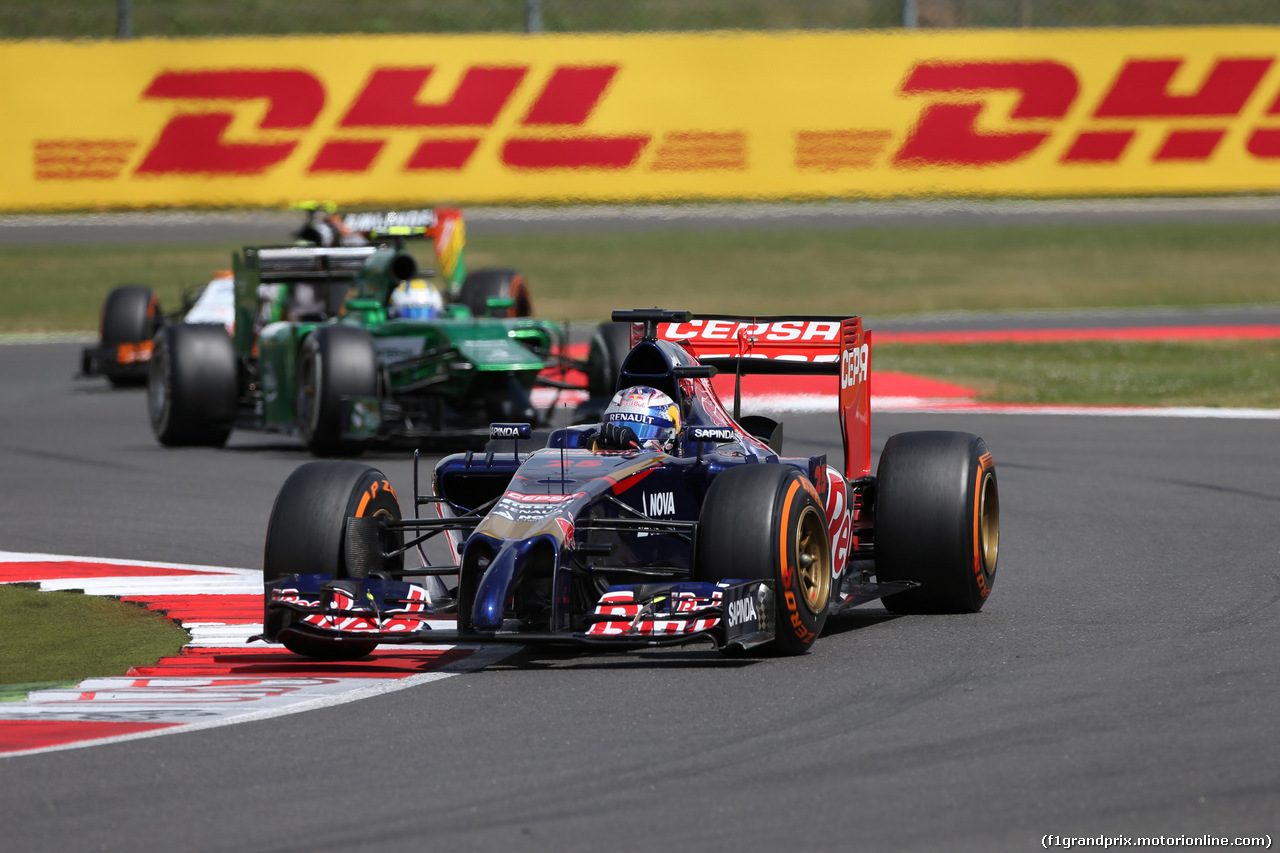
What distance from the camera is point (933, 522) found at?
340 inches

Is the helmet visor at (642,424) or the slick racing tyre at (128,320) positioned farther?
the slick racing tyre at (128,320)

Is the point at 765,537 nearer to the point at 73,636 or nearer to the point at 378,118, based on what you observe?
the point at 73,636

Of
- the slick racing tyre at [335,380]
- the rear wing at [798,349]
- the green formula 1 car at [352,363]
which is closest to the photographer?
the rear wing at [798,349]

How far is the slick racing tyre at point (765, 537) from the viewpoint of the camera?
295 inches

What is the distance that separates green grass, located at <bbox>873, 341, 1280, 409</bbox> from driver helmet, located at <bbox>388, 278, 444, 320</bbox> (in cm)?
561

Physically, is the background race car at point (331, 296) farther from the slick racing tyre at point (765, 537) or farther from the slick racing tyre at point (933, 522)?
the slick racing tyre at point (765, 537)

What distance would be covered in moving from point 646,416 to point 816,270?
82.1 ft

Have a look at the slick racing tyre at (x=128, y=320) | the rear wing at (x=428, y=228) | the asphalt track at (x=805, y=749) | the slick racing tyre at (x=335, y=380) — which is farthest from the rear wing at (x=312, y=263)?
the asphalt track at (x=805, y=749)

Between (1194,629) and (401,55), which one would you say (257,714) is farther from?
(401,55)

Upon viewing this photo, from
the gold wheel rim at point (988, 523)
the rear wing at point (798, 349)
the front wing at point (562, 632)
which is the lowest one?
the front wing at point (562, 632)

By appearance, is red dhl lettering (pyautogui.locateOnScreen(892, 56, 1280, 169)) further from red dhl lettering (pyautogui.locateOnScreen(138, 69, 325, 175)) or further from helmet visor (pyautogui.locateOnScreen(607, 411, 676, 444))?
helmet visor (pyautogui.locateOnScreen(607, 411, 676, 444))

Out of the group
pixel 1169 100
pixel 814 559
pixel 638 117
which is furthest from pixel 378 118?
pixel 814 559

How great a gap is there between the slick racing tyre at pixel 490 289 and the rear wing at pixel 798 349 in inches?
368

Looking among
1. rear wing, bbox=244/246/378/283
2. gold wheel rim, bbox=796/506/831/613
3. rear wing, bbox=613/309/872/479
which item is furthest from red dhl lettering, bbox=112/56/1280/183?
gold wheel rim, bbox=796/506/831/613
